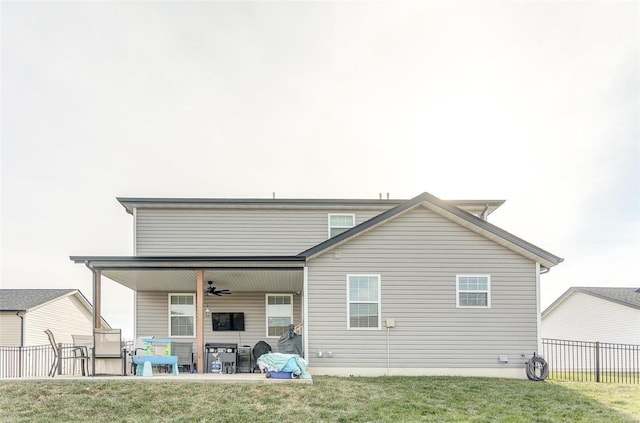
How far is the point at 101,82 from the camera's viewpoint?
15258 millimetres

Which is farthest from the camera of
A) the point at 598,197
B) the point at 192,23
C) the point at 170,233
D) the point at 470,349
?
the point at 170,233

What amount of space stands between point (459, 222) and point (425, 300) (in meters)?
2.08

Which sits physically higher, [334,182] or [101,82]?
[101,82]

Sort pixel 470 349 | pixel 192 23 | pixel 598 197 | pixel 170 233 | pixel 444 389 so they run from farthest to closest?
pixel 170 233, pixel 598 197, pixel 192 23, pixel 470 349, pixel 444 389

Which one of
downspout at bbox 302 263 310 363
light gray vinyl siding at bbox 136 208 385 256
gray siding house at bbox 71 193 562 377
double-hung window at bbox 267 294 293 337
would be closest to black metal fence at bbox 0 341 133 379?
light gray vinyl siding at bbox 136 208 385 256

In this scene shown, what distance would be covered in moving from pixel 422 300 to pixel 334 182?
5807mm

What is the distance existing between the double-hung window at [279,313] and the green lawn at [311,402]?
17.1ft

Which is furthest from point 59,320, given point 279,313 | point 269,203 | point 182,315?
point 269,203

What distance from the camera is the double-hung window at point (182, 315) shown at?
1684cm

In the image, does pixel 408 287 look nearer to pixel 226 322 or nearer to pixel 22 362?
pixel 226 322

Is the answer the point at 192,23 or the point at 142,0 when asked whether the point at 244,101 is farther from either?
the point at 142,0

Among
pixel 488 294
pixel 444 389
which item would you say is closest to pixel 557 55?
pixel 488 294

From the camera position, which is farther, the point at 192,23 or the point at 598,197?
the point at 598,197

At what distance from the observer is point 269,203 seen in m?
17.5
